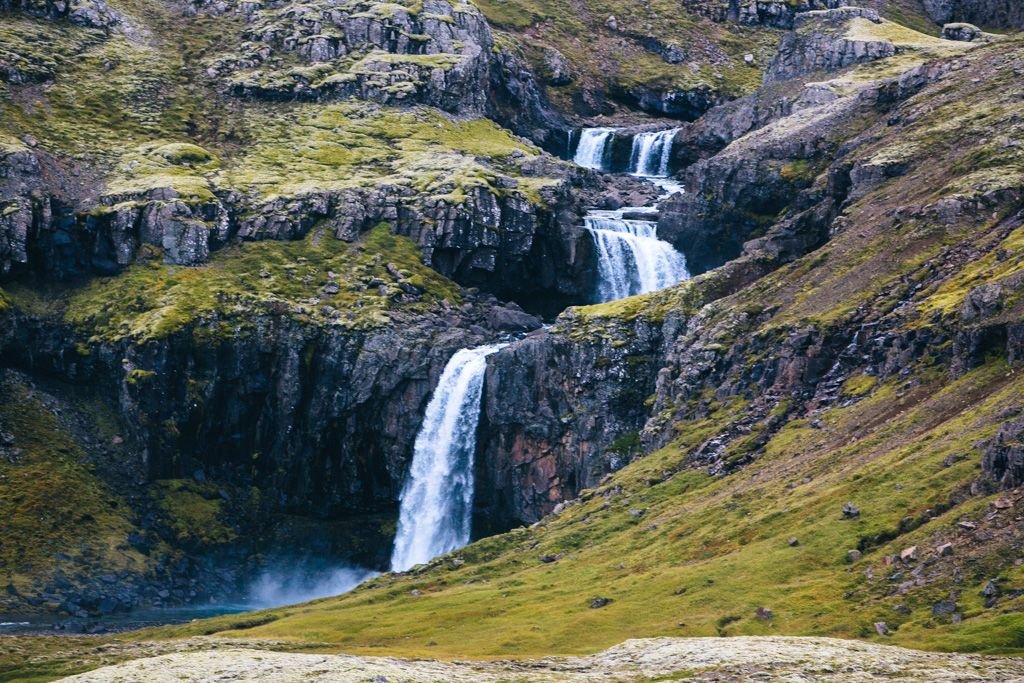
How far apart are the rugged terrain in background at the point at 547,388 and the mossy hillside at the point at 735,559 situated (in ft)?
1.19

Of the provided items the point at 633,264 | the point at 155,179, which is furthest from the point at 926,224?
→ the point at 155,179

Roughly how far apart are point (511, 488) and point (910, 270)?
55.0 metres

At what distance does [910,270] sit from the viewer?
433ft

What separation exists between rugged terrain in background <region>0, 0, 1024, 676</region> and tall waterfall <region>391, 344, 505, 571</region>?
2.38 meters

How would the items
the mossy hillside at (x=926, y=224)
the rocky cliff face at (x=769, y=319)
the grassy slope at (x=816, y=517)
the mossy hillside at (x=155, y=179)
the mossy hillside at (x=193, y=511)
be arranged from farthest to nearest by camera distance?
the mossy hillside at (x=155, y=179)
the mossy hillside at (x=193, y=511)
the mossy hillside at (x=926, y=224)
the rocky cliff face at (x=769, y=319)
the grassy slope at (x=816, y=517)

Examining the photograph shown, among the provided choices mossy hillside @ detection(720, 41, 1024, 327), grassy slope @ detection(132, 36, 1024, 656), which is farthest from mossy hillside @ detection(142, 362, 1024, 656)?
mossy hillside @ detection(720, 41, 1024, 327)

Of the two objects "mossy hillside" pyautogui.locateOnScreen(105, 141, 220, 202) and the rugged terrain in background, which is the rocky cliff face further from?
"mossy hillside" pyautogui.locateOnScreen(105, 141, 220, 202)

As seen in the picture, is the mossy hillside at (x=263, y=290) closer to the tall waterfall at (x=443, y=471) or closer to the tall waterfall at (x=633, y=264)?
the tall waterfall at (x=443, y=471)

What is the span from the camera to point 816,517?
337 ft

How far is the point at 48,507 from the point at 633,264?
84770 millimetres

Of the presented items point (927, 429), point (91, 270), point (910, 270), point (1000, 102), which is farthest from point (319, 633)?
point (1000, 102)

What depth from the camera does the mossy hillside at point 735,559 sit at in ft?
287

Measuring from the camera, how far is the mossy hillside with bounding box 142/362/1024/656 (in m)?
87.6

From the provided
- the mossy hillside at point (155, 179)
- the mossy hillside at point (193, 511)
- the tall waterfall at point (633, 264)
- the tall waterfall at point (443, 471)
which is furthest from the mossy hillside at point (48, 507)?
the tall waterfall at point (633, 264)
